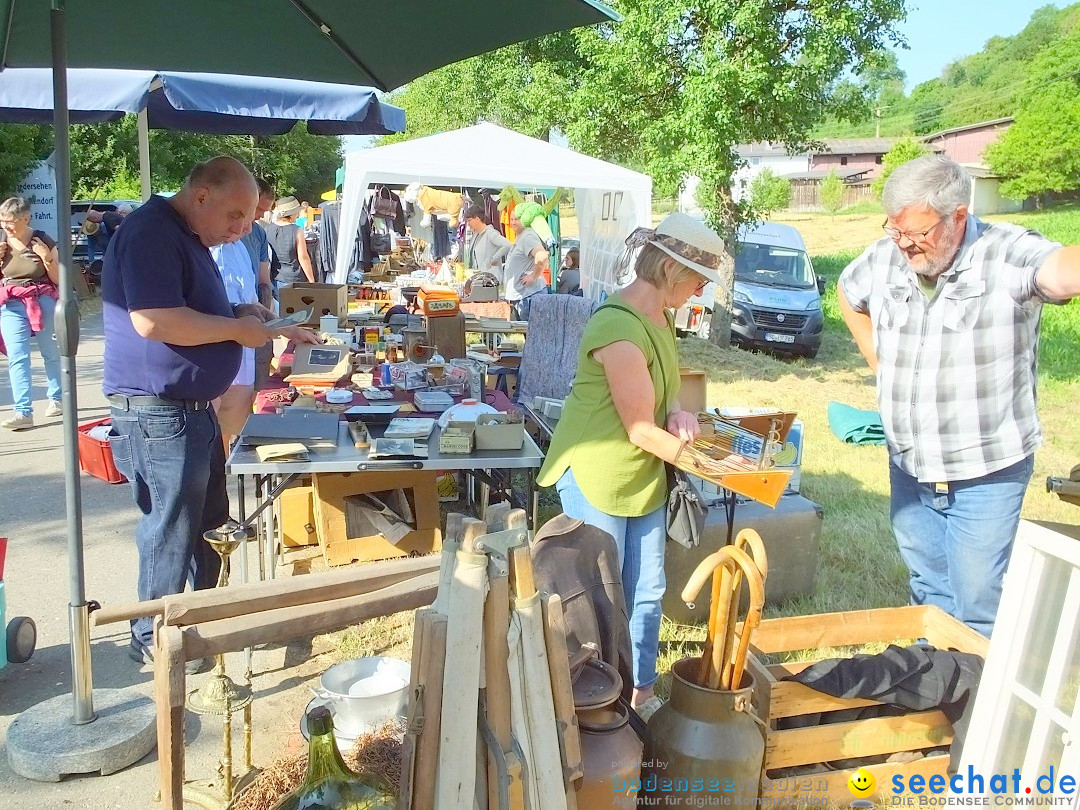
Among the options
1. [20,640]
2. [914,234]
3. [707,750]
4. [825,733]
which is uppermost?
[914,234]

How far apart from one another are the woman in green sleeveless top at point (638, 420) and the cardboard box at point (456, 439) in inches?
36.6

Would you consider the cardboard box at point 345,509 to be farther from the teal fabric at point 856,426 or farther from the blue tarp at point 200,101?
the teal fabric at point 856,426

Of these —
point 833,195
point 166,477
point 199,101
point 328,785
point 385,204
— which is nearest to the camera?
point 328,785

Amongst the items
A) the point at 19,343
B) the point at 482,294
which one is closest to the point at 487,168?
the point at 482,294

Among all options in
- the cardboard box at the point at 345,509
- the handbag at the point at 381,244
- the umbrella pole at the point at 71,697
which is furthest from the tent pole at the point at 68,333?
the handbag at the point at 381,244

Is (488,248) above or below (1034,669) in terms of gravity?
above

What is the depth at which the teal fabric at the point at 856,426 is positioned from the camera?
7828 mm

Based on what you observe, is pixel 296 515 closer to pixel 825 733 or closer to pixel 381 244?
pixel 825 733

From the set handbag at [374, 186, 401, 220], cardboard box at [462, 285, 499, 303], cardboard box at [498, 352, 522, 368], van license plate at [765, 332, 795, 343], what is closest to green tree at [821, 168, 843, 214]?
handbag at [374, 186, 401, 220]

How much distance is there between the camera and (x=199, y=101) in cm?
562

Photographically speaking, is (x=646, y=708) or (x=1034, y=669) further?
(x=646, y=708)

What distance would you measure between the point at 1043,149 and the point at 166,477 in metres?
54.3

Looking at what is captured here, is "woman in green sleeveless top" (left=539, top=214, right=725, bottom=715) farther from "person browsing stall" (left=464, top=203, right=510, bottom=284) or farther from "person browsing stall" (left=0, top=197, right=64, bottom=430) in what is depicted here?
"person browsing stall" (left=464, top=203, right=510, bottom=284)

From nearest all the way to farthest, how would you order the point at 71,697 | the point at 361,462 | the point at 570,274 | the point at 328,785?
the point at 328,785 < the point at 71,697 < the point at 361,462 < the point at 570,274
